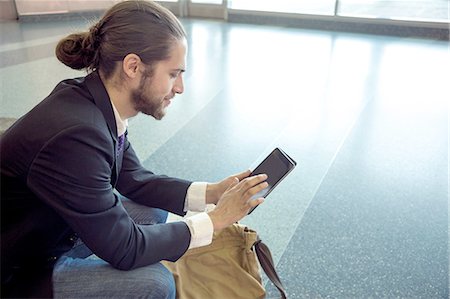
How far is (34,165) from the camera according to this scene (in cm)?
93

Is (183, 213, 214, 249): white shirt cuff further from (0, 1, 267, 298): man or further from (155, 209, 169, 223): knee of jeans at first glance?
(155, 209, 169, 223): knee of jeans

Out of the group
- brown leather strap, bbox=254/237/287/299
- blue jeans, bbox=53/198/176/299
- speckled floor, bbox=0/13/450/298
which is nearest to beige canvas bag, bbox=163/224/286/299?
brown leather strap, bbox=254/237/287/299

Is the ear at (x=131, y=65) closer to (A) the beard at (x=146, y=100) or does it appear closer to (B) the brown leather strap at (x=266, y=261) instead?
(A) the beard at (x=146, y=100)

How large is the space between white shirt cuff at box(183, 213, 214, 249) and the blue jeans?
11 centimetres

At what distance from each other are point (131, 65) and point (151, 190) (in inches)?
17.6

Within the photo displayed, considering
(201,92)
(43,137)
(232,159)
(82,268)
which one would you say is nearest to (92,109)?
(43,137)

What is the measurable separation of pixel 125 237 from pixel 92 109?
0.31 m

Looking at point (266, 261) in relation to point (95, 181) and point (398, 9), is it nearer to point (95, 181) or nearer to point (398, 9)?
point (95, 181)

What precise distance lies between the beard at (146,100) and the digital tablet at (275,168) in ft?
1.13

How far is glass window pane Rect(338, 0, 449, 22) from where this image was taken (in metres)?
5.15

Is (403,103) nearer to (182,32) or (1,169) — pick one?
(182,32)

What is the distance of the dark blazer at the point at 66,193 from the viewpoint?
0.93 m

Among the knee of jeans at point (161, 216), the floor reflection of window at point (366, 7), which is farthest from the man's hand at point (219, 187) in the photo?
the floor reflection of window at point (366, 7)

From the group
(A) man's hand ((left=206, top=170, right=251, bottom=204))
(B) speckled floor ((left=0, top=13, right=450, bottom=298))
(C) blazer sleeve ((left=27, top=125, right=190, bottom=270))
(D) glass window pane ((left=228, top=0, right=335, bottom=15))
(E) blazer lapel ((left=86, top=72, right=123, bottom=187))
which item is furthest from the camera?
(D) glass window pane ((left=228, top=0, right=335, bottom=15))
